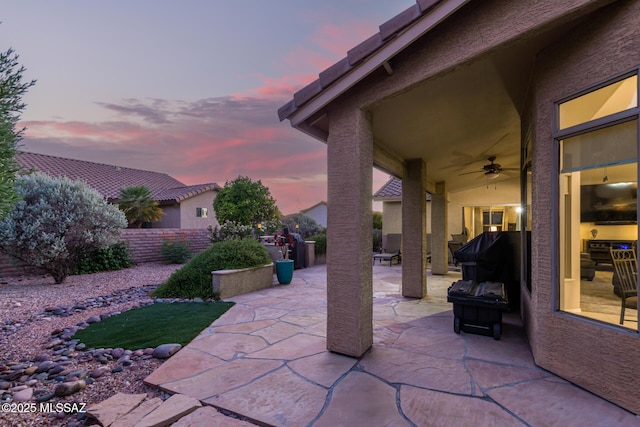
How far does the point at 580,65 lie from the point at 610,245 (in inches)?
76.8

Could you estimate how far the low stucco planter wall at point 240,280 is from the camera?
7164 millimetres

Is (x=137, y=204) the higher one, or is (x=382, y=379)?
(x=137, y=204)

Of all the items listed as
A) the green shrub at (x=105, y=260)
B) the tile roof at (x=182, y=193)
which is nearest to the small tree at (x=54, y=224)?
the green shrub at (x=105, y=260)

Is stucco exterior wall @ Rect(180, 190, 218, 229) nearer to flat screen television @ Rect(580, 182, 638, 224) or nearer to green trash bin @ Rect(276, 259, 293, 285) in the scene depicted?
green trash bin @ Rect(276, 259, 293, 285)

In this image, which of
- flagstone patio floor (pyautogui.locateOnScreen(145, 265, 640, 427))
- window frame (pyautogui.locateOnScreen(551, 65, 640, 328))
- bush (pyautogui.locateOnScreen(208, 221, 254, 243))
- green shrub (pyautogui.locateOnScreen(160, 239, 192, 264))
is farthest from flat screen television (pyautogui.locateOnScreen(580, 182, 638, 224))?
green shrub (pyautogui.locateOnScreen(160, 239, 192, 264))

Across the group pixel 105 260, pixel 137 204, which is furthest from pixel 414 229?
pixel 137 204

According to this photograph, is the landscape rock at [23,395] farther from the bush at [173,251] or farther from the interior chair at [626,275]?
the bush at [173,251]

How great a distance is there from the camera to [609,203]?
3354 mm

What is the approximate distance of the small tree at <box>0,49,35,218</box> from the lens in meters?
3.08

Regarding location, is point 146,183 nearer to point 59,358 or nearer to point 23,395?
point 59,358

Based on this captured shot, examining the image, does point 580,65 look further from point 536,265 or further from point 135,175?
point 135,175

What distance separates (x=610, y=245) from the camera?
338cm

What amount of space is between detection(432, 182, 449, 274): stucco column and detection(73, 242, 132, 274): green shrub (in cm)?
1097

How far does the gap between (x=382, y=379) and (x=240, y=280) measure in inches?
203
